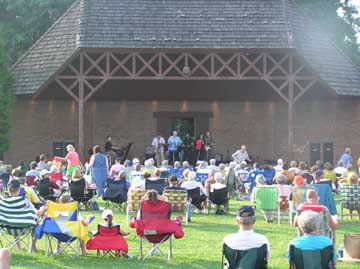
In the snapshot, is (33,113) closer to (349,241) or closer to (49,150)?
(49,150)

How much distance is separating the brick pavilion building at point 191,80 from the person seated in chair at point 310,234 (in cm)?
2032

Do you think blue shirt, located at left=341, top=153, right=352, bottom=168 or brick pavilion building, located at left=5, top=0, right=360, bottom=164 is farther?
brick pavilion building, located at left=5, top=0, right=360, bottom=164

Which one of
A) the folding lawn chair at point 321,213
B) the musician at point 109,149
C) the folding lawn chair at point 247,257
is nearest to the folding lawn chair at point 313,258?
the folding lawn chair at point 247,257

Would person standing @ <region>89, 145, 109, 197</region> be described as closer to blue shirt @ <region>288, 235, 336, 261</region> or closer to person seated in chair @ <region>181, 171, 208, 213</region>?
person seated in chair @ <region>181, 171, 208, 213</region>

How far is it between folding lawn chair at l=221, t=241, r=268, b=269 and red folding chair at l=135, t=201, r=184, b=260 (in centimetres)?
309

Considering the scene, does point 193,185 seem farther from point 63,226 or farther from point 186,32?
point 186,32

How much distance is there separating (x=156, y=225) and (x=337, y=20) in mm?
33770

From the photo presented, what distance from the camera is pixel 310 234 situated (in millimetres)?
7973

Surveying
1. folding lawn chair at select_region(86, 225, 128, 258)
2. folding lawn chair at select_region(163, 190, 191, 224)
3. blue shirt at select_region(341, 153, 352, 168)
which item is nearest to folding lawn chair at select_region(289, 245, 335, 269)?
folding lawn chair at select_region(86, 225, 128, 258)

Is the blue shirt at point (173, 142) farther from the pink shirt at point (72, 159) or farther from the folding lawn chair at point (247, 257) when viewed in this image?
the folding lawn chair at point (247, 257)

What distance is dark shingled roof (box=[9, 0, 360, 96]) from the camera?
1125 inches

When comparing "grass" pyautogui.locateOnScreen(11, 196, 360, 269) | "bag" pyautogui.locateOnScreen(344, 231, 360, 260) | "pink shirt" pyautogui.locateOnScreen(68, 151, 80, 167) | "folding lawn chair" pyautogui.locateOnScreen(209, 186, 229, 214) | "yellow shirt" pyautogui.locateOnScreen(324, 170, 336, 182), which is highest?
"pink shirt" pyautogui.locateOnScreen(68, 151, 80, 167)

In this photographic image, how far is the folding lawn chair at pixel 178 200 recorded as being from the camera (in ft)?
52.9

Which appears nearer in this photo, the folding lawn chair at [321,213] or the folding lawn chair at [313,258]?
the folding lawn chair at [313,258]
